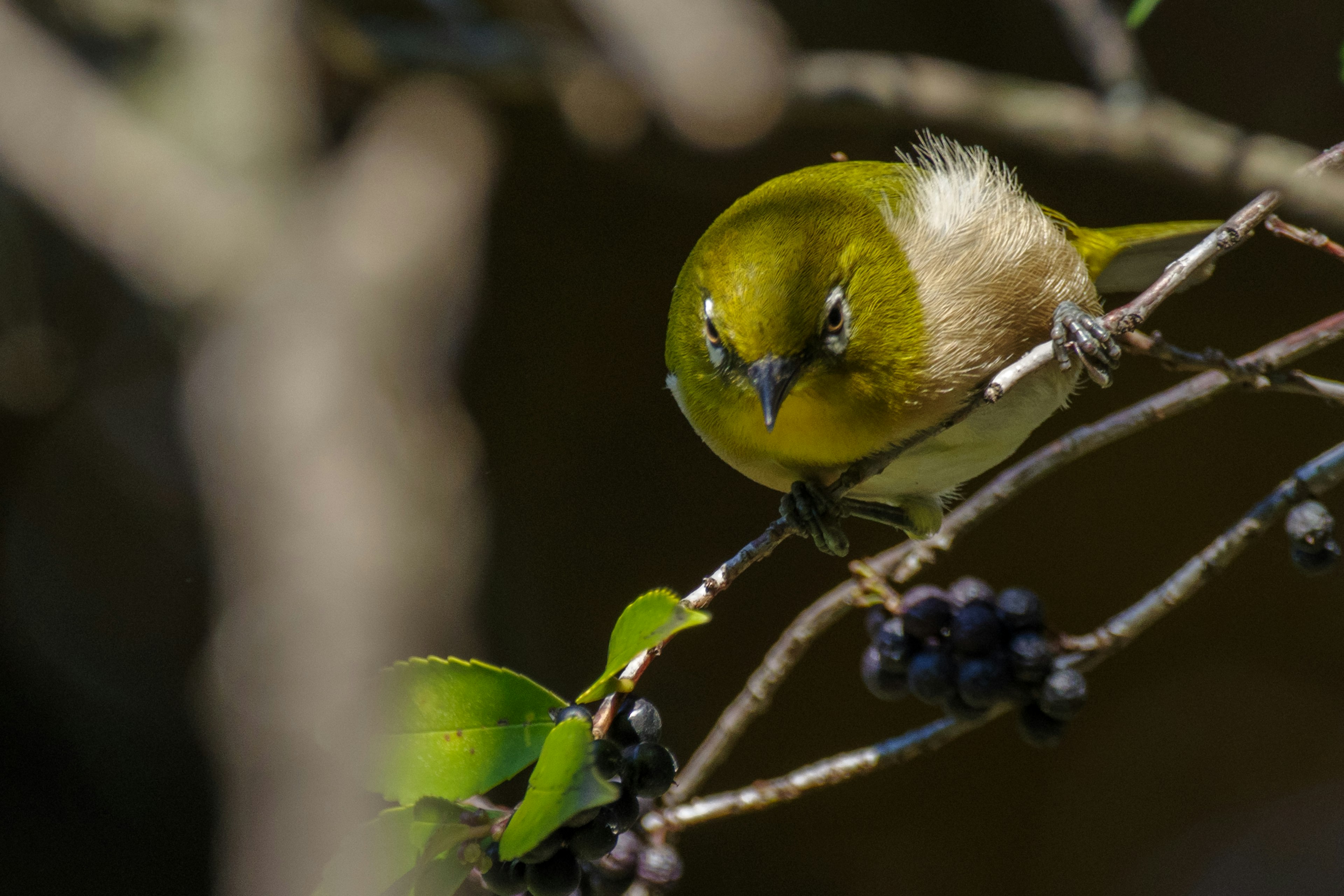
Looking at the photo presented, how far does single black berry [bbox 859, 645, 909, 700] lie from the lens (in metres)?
1.89

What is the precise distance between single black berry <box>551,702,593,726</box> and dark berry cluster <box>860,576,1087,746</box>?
86 centimetres

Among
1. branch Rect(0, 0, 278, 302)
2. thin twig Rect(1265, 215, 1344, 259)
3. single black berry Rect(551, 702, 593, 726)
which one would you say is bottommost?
single black berry Rect(551, 702, 593, 726)

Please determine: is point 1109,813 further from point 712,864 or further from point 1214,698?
point 712,864

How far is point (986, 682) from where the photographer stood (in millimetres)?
1734

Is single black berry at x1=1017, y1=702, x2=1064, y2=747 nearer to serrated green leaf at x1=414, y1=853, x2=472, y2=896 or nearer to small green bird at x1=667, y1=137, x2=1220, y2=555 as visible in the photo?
small green bird at x1=667, y1=137, x2=1220, y2=555

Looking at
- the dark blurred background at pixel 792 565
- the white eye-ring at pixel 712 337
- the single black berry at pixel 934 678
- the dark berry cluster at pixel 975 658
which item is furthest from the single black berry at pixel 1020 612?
the dark blurred background at pixel 792 565

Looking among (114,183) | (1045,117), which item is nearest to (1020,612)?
(1045,117)

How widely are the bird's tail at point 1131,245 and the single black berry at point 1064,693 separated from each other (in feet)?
3.08

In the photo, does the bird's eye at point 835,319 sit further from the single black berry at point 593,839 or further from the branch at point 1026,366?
the single black berry at point 593,839

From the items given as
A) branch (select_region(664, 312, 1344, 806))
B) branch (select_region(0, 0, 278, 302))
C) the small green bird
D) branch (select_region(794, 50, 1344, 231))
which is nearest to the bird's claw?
the small green bird

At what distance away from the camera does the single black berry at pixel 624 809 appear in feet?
3.72

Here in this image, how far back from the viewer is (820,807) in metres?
4.09

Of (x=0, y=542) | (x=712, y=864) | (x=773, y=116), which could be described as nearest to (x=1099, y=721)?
(x=712, y=864)

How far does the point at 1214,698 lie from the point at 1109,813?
0.57 meters
